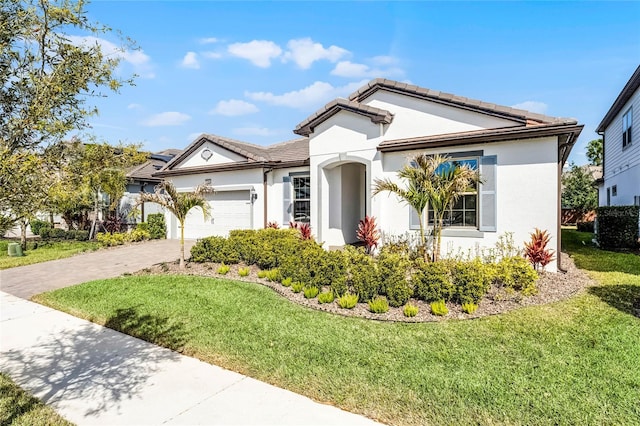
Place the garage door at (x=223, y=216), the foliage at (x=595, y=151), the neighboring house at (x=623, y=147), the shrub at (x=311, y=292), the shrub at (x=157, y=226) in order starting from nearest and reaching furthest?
the shrub at (x=311, y=292)
the neighboring house at (x=623, y=147)
the garage door at (x=223, y=216)
the shrub at (x=157, y=226)
the foliage at (x=595, y=151)

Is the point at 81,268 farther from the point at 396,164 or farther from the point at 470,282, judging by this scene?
the point at 470,282

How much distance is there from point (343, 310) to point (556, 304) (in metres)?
3.88

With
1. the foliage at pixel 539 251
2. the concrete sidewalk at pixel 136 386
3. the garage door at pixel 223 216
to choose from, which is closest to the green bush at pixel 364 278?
the concrete sidewalk at pixel 136 386

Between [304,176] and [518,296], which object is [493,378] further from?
[304,176]

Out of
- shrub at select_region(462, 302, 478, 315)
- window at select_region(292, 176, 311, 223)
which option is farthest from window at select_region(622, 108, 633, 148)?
shrub at select_region(462, 302, 478, 315)

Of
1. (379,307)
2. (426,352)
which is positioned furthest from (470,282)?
(426,352)

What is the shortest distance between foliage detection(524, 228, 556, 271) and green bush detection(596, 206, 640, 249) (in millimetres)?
5801

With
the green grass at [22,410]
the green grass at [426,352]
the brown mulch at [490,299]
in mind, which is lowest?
the green grass at [22,410]

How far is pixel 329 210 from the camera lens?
12.6 metres

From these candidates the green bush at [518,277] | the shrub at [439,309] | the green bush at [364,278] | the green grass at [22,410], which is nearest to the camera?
the green grass at [22,410]

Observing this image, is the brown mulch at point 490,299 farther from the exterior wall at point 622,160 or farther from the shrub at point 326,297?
the exterior wall at point 622,160

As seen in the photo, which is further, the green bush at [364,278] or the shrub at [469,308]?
the green bush at [364,278]

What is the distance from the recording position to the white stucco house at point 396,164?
8891mm

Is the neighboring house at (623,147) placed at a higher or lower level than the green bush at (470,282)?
higher
